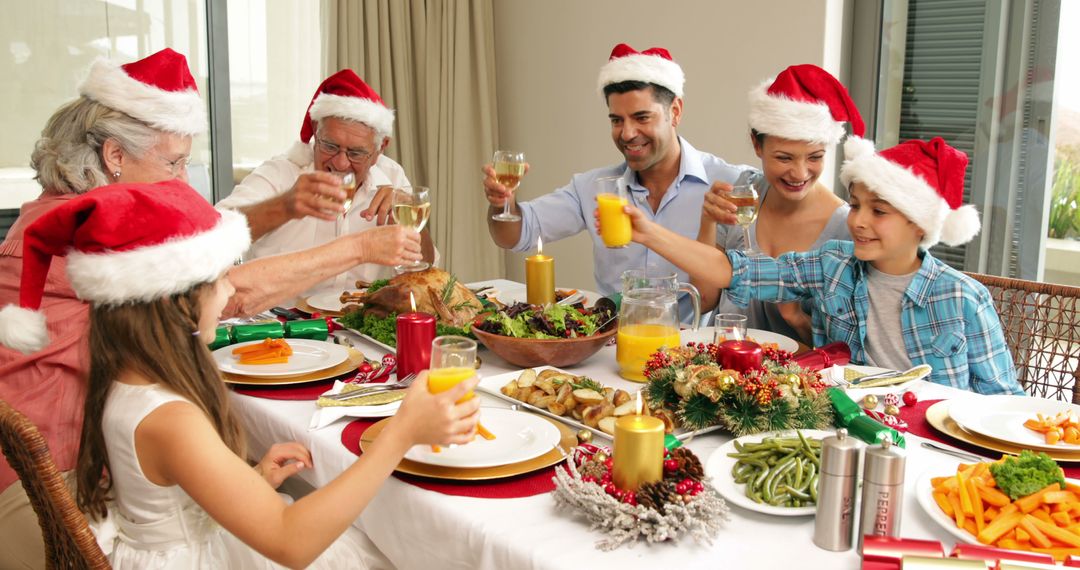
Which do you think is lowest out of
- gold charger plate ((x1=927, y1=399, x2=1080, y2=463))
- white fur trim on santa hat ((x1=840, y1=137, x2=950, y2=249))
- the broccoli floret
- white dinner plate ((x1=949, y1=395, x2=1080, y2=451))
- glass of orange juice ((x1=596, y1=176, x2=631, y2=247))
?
gold charger plate ((x1=927, y1=399, x2=1080, y2=463))

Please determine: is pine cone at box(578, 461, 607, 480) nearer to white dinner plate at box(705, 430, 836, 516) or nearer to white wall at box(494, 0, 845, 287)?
white dinner plate at box(705, 430, 836, 516)

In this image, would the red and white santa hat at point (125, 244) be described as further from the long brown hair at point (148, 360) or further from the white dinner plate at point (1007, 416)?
the white dinner plate at point (1007, 416)

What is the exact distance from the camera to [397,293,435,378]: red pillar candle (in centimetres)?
180

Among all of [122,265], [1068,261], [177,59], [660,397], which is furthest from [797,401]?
[1068,261]

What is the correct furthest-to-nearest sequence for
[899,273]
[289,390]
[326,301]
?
[326,301] < [899,273] < [289,390]

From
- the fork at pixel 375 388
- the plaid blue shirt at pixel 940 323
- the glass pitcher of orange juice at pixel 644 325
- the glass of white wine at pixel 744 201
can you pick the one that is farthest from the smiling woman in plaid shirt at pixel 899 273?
the fork at pixel 375 388

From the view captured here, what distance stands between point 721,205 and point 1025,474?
3.92ft

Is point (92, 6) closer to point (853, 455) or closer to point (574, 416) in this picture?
point (574, 416)

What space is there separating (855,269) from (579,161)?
2385 mm

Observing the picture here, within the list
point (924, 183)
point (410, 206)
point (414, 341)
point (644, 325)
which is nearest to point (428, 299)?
point (410, 206)

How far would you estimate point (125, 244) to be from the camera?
4.22 ft

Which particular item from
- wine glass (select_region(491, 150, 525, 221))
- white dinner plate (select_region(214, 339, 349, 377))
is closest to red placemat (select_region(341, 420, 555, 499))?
white dinner plate (select_region(214, 339, 349, 377))

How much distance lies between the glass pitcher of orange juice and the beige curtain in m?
2.82

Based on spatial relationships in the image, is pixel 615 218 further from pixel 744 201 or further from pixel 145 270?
pixel 145 270
